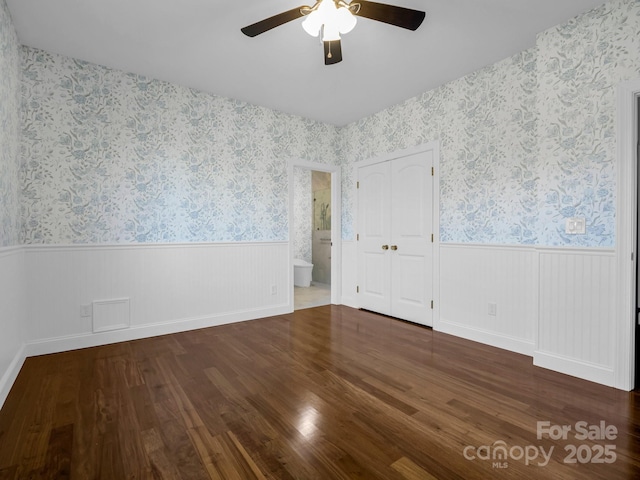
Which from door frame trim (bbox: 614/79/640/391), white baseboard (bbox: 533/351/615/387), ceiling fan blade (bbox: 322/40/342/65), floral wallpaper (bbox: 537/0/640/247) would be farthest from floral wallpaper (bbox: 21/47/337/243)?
door frame trim (bbox: 614/79/640/391)

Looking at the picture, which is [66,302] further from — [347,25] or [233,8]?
[347,25]

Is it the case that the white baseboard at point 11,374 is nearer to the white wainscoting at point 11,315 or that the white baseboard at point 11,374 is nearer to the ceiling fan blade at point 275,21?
the white wainscoting at point 11,315

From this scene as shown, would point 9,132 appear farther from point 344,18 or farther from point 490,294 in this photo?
point 490,294

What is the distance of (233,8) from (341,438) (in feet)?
9.24

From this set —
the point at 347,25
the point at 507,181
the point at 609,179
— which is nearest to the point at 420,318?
the point at 507,181

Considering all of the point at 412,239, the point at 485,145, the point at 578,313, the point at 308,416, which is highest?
the point at 485,145

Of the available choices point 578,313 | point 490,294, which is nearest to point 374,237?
point 490,294

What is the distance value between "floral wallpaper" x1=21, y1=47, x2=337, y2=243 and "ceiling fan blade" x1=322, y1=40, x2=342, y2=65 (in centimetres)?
191

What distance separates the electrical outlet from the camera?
9.87 ft

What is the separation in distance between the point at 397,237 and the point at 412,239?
0.76 feet

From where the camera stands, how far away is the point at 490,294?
10.3 ft

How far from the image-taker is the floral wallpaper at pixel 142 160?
286 centimetres

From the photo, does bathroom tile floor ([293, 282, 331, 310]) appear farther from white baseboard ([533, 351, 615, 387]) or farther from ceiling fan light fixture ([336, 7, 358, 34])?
ceiling fan light fixture ([336, 7, 358, 34])

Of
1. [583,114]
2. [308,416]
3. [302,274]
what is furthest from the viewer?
[302,274]
